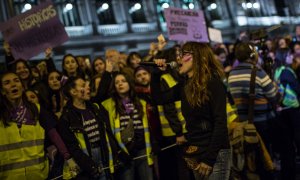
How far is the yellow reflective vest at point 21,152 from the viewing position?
4559 mm

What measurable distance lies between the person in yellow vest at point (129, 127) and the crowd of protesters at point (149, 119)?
1cm

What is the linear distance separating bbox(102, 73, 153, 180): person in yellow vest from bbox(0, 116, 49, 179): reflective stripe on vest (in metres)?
1.01

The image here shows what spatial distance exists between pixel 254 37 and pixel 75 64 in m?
2.92

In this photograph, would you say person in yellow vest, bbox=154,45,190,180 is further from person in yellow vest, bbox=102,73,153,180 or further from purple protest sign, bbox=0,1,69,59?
purple protest sign, bbox=0,1,69,59

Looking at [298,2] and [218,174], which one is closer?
[218,174]

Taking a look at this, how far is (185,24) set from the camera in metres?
8.59

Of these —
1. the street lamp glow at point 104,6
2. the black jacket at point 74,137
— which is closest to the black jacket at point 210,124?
the black jacket at point 74,137

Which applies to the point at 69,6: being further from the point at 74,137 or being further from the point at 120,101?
the point at 74,137

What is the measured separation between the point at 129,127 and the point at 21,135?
1.37 m

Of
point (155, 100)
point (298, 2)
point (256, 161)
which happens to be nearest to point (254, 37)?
point (256, 161)

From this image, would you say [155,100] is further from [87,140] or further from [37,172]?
[37,172]

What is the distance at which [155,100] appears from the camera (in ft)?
14.6

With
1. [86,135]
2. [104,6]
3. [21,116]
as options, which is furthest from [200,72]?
[104,6]

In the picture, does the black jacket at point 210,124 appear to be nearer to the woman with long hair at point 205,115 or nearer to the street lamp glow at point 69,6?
the woman with long hair at point 205,115
